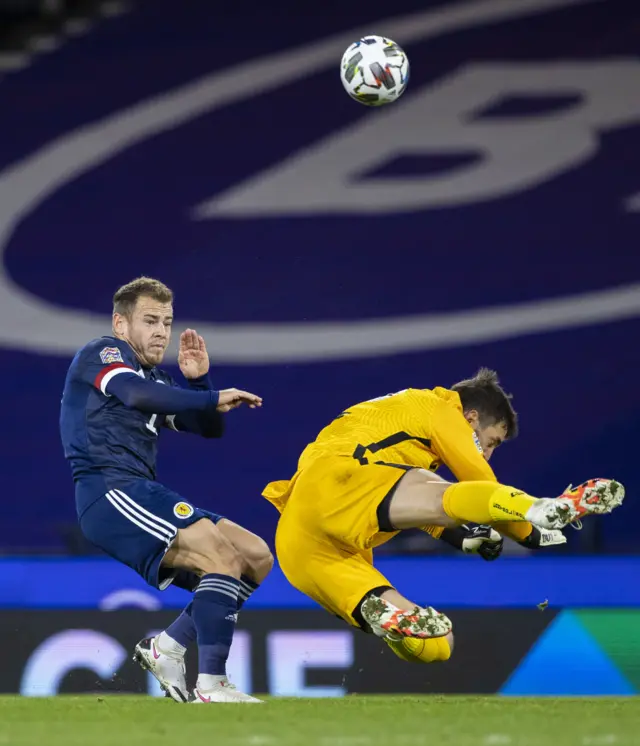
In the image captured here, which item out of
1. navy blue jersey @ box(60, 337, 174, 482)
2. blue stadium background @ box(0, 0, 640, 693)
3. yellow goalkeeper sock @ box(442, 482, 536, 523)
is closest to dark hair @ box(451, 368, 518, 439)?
yellow goalkeeper sock @ box(442, 482, 536, 523)

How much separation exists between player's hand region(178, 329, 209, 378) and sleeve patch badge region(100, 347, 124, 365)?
328 mm

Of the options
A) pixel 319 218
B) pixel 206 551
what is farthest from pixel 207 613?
pixel 319 218

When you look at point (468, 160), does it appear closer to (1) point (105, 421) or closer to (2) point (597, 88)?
(2) point (597, 88)

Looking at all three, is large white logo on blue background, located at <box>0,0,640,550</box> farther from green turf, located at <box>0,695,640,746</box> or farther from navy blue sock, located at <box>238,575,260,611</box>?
green turf, located at <box>0,695,640,746</box>

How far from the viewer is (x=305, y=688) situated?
22.5ft

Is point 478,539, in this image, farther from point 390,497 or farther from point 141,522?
point 141,522

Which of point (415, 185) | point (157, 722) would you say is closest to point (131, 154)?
point (415, 185)

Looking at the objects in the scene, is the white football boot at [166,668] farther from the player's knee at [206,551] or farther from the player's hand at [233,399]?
the player's hand at [233,399]

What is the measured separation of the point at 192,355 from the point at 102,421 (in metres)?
0.51

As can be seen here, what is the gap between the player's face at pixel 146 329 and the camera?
5.60m

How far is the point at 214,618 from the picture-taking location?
5125 mm

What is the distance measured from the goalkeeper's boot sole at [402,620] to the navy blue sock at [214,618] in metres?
0.55

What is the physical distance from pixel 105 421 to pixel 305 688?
7.29 ft

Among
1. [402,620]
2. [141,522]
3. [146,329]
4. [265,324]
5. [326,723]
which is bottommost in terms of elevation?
[326,723]
